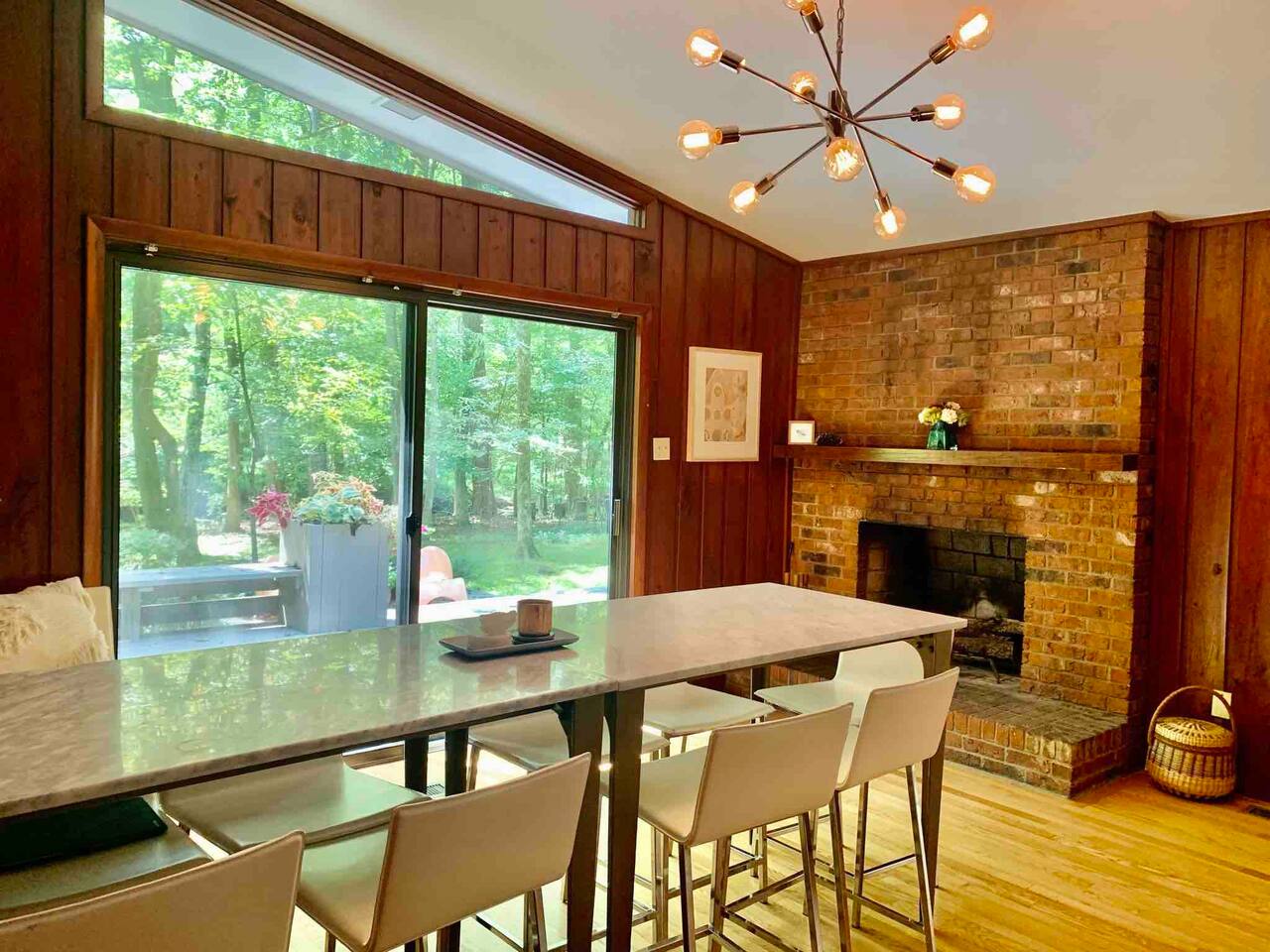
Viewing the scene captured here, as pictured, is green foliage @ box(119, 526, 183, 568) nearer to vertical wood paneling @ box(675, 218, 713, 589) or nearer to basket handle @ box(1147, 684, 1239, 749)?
vertical wood paneling @ box(675, 218, 713, 589)

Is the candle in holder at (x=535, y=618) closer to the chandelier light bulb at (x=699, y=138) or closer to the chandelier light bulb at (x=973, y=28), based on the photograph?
the chandelier light bulb at (x=699, y=138)

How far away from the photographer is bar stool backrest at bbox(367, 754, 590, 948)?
57.4 inches

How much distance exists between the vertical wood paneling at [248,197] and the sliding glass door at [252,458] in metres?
0.21

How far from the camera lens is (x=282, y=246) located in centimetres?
358

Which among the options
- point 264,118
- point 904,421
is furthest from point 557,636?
point 904,421

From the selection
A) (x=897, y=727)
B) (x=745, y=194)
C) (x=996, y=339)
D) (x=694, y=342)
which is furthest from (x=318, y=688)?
(x=996, y=339)

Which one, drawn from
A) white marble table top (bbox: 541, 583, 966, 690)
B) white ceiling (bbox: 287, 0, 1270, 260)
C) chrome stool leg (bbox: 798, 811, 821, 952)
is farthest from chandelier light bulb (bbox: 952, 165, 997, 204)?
chrome stool leg (bbox: 798, 811, 821, 952)

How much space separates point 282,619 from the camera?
379cm

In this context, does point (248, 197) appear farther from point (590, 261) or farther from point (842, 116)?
point (842, 116)

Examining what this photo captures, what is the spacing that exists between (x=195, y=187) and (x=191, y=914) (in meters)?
2.88

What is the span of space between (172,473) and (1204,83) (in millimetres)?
3880

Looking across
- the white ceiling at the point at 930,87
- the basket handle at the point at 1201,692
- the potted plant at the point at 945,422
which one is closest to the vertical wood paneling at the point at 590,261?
the white ceiling at the point at 930,87

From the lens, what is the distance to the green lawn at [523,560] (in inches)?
169

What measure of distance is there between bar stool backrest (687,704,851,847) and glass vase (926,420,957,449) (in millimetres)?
2880
